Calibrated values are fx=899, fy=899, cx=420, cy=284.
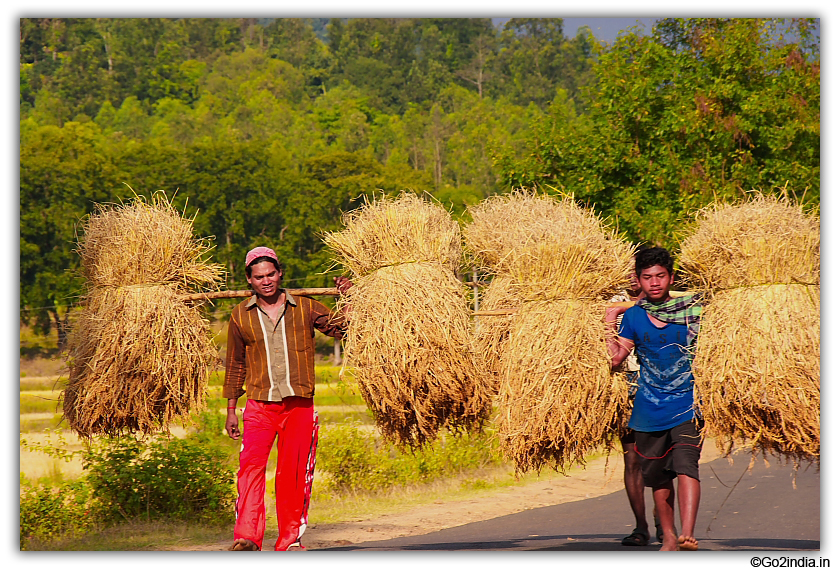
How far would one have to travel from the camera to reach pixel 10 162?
183 inches

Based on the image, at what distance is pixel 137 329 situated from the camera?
4.63m

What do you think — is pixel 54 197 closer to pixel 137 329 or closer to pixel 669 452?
pixel 137 329

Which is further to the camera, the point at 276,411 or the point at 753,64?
the point at 753,64

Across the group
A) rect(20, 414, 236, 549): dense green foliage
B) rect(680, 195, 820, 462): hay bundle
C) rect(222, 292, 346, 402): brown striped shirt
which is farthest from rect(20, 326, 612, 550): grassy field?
rect(680, 195, 820, 462): hay bundle

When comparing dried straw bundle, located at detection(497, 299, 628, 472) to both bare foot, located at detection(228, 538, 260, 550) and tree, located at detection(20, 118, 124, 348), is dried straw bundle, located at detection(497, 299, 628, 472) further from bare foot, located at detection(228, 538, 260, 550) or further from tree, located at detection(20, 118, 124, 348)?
tree, located at detection(20, 118, 124, 348)

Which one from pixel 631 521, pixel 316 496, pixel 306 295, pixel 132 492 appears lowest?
pixel 316 496

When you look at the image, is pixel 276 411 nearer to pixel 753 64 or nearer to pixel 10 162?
pixel 10 162

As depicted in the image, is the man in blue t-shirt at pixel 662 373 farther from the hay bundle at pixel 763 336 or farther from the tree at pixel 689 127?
the tree at pixel 689 127

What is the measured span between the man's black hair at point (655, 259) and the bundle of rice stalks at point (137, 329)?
223 centimetres

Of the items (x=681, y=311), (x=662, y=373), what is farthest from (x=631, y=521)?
(x=681, y=311)

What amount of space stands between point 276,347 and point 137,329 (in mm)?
769

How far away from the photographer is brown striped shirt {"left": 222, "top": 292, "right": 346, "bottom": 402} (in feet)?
14.5

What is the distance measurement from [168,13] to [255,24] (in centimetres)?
3596

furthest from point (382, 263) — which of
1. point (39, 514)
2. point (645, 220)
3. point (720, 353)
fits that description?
point (645, 220)
